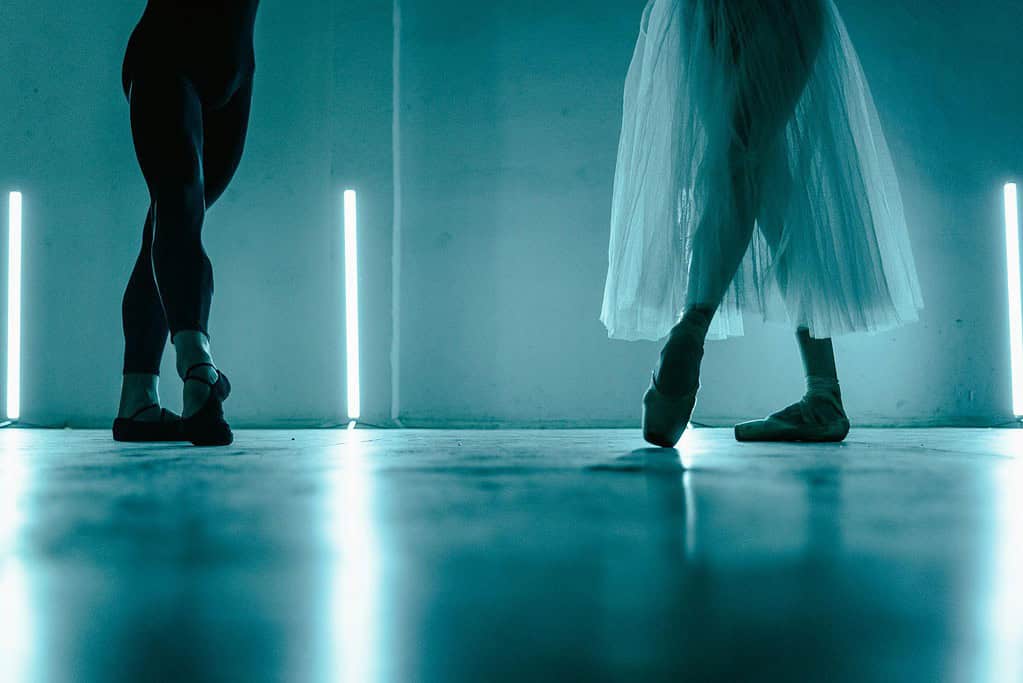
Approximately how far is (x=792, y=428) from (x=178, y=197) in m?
1.06

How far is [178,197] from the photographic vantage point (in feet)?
3.89

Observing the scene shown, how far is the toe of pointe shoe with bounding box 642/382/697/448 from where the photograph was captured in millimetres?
1105

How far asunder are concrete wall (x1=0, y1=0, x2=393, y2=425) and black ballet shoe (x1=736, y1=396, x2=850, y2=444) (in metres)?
1.96

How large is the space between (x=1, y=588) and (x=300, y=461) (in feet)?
2.00

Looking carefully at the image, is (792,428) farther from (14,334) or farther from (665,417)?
(14,334)

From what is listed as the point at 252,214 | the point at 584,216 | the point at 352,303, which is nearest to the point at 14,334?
the point at 252,214

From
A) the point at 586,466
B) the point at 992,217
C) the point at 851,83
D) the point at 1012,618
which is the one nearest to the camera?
the point at 1012,618

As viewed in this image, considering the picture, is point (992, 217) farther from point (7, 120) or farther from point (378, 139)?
point (7, 120)

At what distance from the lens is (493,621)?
0.19 meters

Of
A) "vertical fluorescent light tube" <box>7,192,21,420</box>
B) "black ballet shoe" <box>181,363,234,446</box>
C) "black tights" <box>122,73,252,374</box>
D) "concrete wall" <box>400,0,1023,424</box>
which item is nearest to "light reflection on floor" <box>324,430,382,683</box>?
"black ballet shoe" <box>181,363,234,446</box>

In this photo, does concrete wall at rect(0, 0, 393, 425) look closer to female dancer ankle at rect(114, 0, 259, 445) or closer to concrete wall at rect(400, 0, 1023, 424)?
concrete wall at rect(400, 0, 1023, 424)

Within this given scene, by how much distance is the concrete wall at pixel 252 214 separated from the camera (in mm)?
3045

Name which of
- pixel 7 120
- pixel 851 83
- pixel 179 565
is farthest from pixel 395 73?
pixel 179 565

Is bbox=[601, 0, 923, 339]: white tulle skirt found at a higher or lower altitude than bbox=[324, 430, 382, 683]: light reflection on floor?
higher
